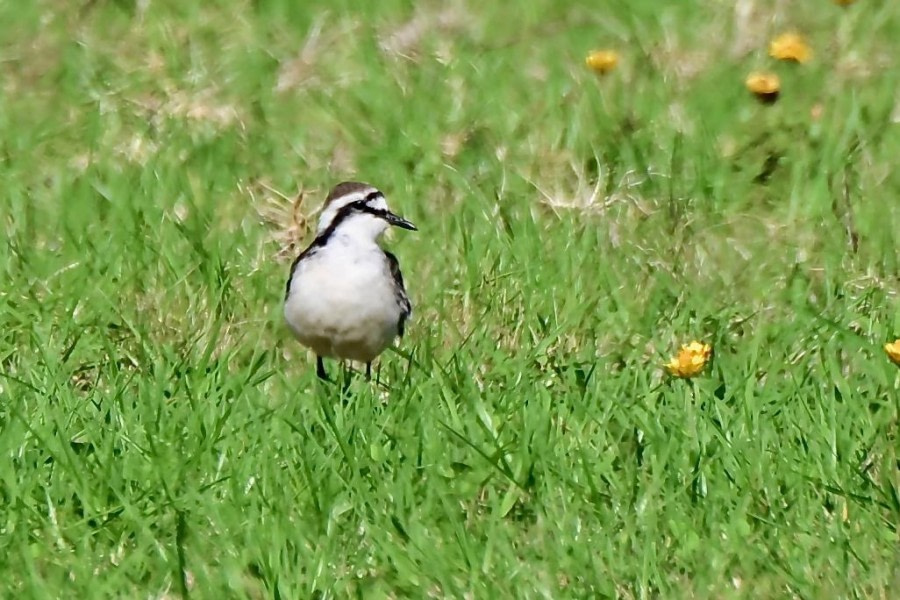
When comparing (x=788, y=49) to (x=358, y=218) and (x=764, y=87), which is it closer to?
(x=764, y=87)

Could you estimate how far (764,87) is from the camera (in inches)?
327

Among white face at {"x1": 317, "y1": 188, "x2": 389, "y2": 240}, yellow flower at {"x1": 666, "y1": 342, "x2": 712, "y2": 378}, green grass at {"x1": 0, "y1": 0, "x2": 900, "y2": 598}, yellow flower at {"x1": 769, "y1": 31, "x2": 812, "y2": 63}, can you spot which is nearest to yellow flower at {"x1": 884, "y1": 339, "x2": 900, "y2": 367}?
green grass at {"x1": 0, "y1": 0, "x2": 900, "y2": 598}

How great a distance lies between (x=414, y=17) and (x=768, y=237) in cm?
283

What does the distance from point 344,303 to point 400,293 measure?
0.29 m

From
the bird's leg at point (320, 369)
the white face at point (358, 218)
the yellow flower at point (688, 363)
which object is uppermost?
the yellow flower at point (688, 363)

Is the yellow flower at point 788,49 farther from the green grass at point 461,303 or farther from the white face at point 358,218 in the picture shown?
the white face at point 358,218

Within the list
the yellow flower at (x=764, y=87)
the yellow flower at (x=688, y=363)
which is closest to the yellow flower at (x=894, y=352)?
the yellow flower at (x=688, y=363)

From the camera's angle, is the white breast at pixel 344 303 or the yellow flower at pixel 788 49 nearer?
the white breast at pixel 344 303

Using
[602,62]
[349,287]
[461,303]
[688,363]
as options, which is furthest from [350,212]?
[602,62]

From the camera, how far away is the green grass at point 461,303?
5.20 metres

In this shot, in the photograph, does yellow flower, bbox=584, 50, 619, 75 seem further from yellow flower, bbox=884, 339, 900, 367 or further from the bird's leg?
yellow flower, bbox=884, 339, 900, 367

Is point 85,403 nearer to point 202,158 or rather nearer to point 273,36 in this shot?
point 202,158

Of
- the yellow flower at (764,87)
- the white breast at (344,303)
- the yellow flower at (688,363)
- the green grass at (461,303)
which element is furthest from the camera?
the yellow flower at (764,87)

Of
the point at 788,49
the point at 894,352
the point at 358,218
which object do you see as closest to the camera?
the point at 894,352
